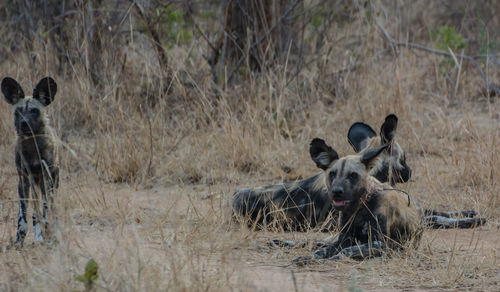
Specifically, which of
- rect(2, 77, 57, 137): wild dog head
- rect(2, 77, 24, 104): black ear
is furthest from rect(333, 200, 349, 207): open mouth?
rect(2, 77, 24, 104): black ear

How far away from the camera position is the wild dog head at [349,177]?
423 cm

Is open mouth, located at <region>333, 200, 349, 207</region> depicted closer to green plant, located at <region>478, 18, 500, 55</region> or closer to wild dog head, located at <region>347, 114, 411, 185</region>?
wild dog head, located at <region>347, 114, 411, 185</region>

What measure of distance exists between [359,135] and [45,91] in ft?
7.30

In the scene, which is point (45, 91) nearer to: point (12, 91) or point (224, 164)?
point (12, 91)

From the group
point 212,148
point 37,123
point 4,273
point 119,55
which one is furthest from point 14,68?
point 4,273

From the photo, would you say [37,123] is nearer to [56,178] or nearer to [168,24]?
[56,178]

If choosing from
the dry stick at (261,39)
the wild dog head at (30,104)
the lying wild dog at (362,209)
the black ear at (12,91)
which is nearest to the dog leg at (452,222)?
the lying wild dog at (362,209)

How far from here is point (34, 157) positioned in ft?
14.7

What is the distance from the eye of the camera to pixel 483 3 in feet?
38.3

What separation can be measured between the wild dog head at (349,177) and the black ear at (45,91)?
1614 mm

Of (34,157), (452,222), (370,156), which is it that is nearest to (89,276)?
(34,157)

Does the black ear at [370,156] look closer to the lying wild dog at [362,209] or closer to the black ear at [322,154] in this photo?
the lying wild dog at [362,209]

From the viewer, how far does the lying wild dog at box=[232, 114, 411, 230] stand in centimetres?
531

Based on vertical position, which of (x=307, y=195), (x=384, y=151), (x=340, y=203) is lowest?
(x=307, y=195)
